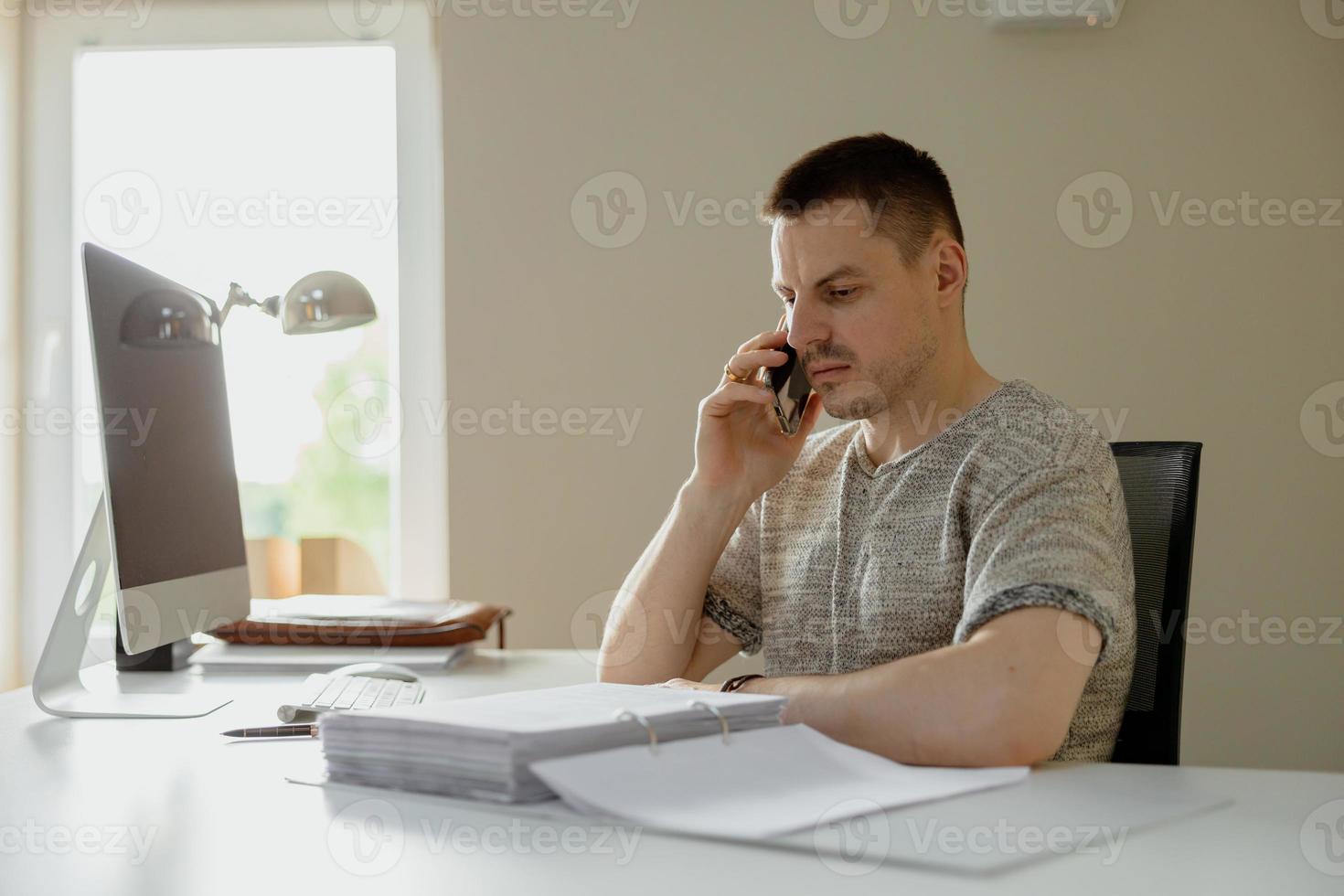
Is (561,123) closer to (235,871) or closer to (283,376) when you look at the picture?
(283,376)

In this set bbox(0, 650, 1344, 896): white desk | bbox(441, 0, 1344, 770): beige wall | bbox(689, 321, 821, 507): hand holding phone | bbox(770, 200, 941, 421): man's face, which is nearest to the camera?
bbox(0, 650, 1344, 896): white desk

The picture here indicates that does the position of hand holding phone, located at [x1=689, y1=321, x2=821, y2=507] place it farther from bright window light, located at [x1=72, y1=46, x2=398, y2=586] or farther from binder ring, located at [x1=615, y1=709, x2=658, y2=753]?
bright window light, located at [x1=72, y1=46, x2=398, y2=586]

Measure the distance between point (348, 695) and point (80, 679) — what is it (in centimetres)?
38

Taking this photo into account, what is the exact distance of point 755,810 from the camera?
804mm

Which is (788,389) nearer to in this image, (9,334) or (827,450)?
(827,450)

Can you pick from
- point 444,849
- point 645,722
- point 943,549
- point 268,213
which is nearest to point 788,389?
point 943,549

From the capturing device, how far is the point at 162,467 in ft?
5.00

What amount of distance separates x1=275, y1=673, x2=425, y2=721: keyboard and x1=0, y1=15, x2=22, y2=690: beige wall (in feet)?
5.24

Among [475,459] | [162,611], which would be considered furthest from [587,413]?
[162,611]

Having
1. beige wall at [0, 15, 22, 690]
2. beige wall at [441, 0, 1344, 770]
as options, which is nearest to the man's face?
beige wall at [441, 0, 1344, 770]

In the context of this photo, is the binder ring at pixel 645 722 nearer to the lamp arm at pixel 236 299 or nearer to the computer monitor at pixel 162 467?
the computer monitor at pixel 162 467

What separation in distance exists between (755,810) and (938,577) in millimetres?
603

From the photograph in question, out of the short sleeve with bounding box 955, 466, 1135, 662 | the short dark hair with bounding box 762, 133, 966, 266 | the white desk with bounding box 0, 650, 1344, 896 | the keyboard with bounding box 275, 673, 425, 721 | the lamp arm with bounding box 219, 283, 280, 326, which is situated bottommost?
the keyboard with bounding box 275, 673, 425, 721

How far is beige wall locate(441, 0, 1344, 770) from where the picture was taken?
7.88ft
